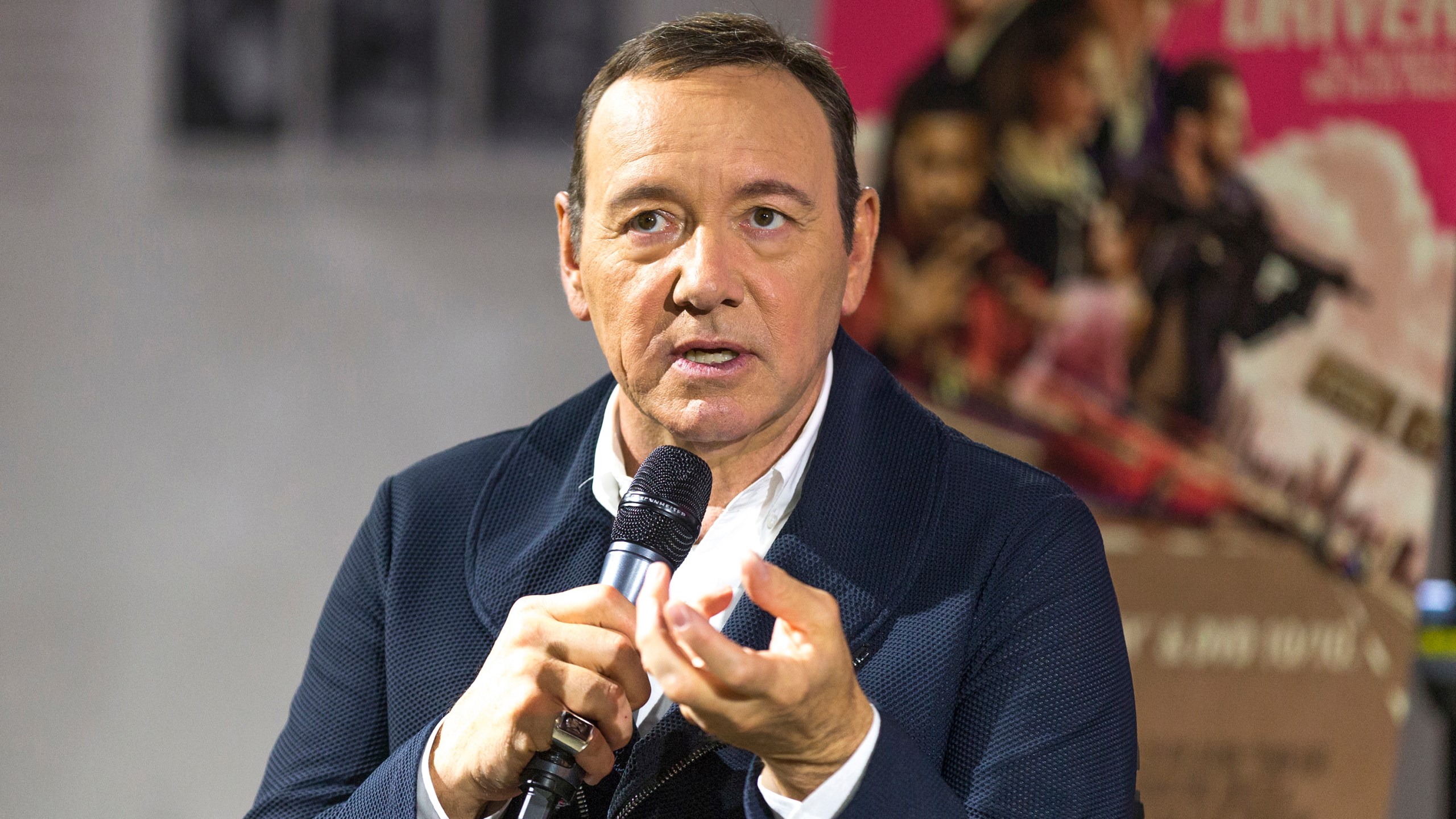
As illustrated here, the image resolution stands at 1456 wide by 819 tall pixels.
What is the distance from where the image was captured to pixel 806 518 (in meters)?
1.26

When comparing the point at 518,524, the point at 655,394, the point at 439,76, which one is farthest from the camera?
the point at 439,76

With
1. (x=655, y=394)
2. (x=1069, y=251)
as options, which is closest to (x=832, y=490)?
(x=655, y=394)

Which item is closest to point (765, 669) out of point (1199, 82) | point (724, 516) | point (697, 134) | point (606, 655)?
point (606, 655)

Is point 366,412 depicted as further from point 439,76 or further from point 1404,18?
point 1404,18

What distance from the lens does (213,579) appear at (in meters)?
3.10

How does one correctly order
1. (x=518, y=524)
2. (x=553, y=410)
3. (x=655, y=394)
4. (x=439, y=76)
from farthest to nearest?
(x=439, y=76), (x=553, y=410), (x=518, y=524), (x=655, y=394)

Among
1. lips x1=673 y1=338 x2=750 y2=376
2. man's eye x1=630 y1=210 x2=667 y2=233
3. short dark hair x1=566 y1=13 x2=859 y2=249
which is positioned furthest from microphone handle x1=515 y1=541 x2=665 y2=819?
short dark hair x1=566 y1=13 x2=859 y2=249

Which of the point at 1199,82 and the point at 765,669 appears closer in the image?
the point at 765,669

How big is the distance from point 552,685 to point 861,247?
2.02 feet

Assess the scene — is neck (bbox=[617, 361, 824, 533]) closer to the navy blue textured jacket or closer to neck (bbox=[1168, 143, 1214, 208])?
the navy blue textured jacket

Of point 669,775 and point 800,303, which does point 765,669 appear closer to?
point 669,775

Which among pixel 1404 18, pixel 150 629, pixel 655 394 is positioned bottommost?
pixel 150 629

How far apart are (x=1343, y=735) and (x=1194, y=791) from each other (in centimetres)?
33

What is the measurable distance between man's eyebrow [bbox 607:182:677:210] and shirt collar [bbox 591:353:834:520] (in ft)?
0.65
